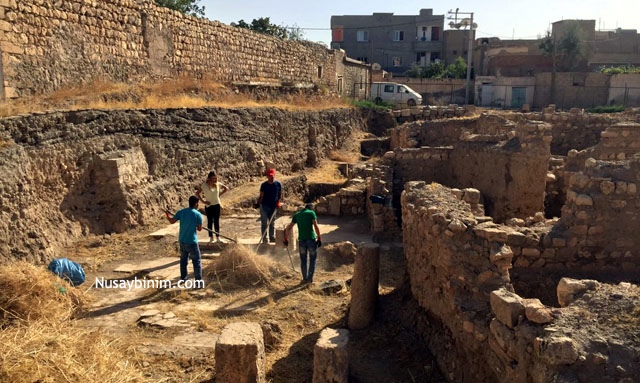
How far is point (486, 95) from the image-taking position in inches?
1449

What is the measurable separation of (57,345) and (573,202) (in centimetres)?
616

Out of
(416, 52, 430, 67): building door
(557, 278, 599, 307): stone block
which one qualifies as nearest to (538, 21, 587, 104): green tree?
(416, 52, 430, 67): building door

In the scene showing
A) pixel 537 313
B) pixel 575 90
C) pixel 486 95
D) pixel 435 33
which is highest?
pixel 435 33

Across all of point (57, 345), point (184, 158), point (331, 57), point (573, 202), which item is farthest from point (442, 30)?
point (57, 345)

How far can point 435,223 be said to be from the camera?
20.9 ft

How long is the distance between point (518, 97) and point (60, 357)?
3549 cm

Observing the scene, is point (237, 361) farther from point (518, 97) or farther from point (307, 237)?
point (518, 97)

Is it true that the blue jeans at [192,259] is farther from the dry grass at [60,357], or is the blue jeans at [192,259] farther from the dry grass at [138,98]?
the dry grass at [138,98]

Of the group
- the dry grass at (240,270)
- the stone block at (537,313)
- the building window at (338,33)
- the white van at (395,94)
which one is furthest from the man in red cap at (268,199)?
the building window at (338,33)

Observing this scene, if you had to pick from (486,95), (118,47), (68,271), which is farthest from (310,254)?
(486,95)

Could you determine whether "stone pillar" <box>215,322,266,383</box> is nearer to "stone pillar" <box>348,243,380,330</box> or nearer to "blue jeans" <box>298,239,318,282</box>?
"stone pillar" <box>348,243,380,330</box>

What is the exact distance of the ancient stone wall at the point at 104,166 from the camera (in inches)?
344

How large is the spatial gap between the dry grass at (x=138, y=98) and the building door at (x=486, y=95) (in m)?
19.2

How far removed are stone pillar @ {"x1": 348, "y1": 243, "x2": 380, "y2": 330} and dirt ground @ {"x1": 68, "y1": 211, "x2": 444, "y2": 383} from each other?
0.54ft
